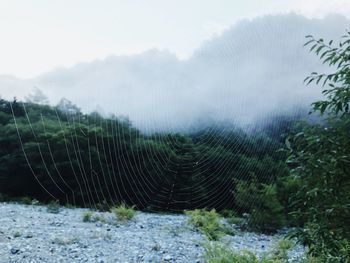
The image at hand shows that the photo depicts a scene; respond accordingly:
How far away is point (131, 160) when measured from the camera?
261 inches

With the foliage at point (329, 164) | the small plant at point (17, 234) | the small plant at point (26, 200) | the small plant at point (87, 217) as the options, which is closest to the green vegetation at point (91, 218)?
the small plant at point (87, 217)

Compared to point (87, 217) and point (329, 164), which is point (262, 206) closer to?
point (87, 217)

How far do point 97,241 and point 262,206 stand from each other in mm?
4194

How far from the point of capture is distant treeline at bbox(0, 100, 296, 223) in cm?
487

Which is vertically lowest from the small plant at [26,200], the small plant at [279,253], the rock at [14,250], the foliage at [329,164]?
the small plant at [26,200]

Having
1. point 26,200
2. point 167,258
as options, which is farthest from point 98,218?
point 26,200

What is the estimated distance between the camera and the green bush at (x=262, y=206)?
8.34m

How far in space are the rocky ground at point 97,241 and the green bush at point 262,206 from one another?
106 centimetres

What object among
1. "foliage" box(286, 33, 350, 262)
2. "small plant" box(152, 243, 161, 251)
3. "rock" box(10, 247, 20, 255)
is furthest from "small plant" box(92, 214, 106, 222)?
"foliage" box(286, 33, 350, 262)

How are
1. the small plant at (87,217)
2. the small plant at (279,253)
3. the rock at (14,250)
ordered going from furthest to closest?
the small plant at (87,217)
the rock at (14,250)
the small plant at (279,253)

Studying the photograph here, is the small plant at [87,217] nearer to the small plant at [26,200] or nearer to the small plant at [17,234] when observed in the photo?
the small plant at [17,234]

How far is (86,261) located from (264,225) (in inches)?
186

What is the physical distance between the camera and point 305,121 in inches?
91.3

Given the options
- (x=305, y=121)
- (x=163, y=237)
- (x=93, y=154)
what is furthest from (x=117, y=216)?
(x=305, y=121)
